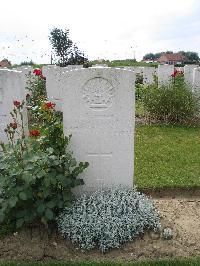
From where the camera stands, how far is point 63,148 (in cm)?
437

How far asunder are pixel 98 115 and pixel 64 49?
15.7 metres

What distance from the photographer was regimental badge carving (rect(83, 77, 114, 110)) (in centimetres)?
435

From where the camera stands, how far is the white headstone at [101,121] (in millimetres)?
4348

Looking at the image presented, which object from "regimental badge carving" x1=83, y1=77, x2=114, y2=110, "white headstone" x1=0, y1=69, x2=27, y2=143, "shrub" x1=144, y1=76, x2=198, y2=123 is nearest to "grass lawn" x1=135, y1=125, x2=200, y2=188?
"shrub" x1=144, y1=76, x2=198, y2=123

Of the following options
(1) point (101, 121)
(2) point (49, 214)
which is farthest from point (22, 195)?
(1) point (101, 121)

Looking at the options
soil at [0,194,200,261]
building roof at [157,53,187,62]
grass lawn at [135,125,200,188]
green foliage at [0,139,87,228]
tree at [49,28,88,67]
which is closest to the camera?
green foliage at [0,139,87,228]

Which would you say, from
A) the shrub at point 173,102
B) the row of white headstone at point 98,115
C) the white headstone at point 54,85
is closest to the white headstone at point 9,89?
the row of white headstone at point 98,115

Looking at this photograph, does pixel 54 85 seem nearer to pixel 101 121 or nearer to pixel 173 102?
pixel 173 102

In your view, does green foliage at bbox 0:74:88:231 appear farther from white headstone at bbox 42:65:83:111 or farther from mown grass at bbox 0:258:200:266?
white headstone at bbox 42:65:83:111

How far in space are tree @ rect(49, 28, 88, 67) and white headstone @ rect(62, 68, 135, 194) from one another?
12028 millimetres

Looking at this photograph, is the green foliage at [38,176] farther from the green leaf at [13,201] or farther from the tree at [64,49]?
the tree at [64,49]

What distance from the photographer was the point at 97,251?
4.01 m

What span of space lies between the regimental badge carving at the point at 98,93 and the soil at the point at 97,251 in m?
1.44

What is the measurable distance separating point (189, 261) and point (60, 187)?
147cm
